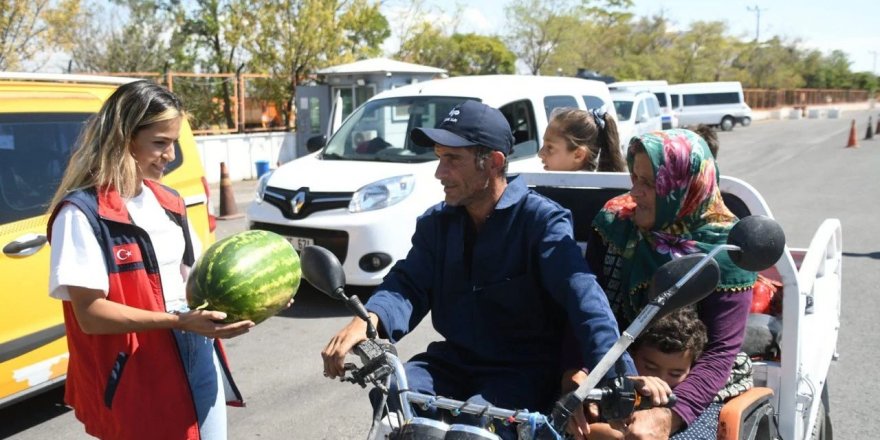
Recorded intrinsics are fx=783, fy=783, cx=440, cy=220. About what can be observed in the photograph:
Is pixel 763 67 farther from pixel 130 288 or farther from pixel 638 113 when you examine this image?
pixel 130 288

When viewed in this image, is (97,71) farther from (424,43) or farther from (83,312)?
(83,312)

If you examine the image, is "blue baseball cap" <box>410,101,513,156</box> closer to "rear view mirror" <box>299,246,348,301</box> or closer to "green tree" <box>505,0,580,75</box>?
"rear view mirror" <box>299,246,348,301</box>

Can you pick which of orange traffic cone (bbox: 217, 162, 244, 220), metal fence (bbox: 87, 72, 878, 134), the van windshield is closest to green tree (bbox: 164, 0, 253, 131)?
metal fence (bbox: 87, 72, 878, 134)

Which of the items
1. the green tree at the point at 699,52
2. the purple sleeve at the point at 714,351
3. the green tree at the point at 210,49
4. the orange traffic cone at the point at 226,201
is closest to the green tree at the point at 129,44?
the green tree at the point at 210,49

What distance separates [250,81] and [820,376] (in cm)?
1898

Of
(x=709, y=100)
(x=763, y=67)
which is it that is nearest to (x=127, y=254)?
(x=709, y=100)

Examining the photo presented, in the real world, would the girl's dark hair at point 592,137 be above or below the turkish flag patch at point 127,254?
above

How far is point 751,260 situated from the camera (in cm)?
224

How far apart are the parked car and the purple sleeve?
11.0m

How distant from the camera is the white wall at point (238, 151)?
683 inches

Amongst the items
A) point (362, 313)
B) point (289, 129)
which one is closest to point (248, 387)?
point (362, 313)

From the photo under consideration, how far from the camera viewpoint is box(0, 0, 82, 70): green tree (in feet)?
55.6

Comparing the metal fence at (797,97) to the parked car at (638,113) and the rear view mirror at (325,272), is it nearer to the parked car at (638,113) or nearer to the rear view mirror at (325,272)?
the parked car at (638,113)

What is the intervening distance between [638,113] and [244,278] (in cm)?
1647
